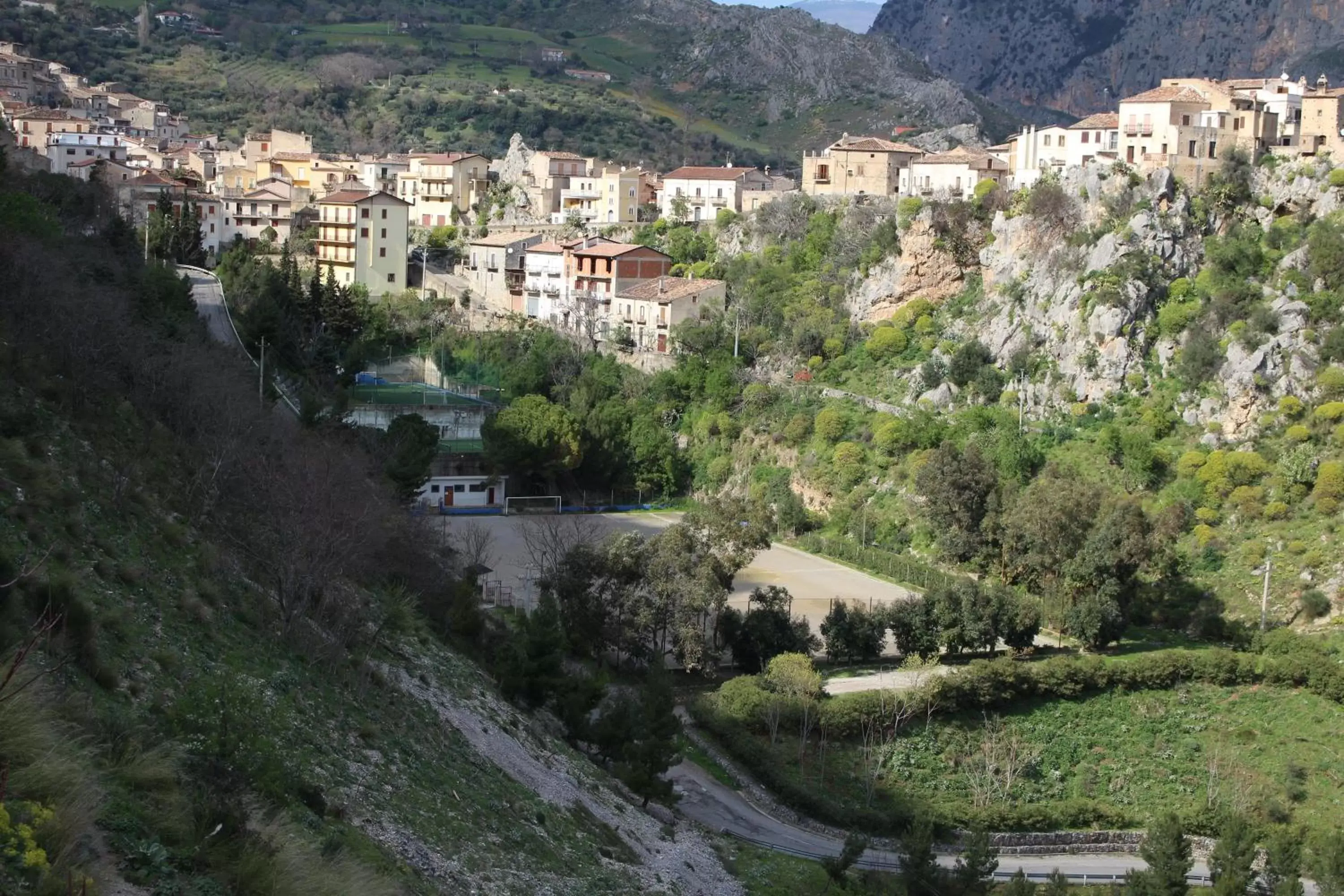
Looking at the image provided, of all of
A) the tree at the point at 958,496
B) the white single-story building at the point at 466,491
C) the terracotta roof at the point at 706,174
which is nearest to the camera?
the tree at the point at 958,496

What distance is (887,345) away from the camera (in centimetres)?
4994

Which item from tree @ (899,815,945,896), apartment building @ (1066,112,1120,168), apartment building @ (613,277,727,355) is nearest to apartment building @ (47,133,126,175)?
apartment building @ (613,277,727,355)

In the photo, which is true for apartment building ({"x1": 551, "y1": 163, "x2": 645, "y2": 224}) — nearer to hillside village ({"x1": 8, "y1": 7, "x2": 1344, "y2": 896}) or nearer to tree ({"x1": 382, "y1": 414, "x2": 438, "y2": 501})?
hillside village ({"x1": 8, "y1": 7, "x2": 1344, "y2": 896})

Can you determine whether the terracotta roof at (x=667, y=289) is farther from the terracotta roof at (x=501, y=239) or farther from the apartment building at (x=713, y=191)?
the terracotta roof at (x=501, y=239)

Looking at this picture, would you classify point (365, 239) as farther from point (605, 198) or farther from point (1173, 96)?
point (1173, 96)

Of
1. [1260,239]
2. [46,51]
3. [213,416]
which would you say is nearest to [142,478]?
[213,416]

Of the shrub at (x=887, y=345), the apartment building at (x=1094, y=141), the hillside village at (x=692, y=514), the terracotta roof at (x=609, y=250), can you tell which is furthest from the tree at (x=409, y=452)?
the apartment building at (x=1094, y=141)

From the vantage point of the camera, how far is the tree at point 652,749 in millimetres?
22656

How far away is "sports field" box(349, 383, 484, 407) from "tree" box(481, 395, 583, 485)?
3.52 metres

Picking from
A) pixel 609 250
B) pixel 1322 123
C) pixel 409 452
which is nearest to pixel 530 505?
pixel 409 452

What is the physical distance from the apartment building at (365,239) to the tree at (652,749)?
40.9 meters

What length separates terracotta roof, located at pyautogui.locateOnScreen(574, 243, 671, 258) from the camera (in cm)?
5856

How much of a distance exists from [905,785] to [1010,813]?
2297 mm

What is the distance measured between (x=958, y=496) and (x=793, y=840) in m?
15.6
